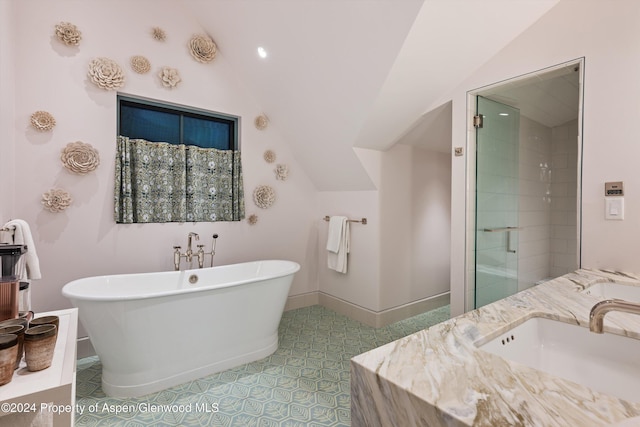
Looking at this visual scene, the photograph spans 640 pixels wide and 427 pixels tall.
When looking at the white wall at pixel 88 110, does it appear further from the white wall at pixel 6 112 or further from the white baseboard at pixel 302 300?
the white baseboard at pixel 302 300

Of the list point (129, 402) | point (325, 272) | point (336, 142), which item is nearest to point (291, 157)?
point (336, 142)

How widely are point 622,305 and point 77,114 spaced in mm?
3171

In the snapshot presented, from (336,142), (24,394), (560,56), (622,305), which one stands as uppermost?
(560,56)

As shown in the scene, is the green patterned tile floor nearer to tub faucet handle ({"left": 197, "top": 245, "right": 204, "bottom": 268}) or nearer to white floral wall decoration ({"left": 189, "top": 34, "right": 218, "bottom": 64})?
tub faucet handle ({"left": 197, "top": 245, "right": 204, "bottom": 268})

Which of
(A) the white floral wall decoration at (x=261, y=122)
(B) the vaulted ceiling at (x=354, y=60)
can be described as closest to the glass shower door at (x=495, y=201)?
(B) the vaulted ceiling at (x=354, y=60)

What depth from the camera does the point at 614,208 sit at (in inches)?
68.4

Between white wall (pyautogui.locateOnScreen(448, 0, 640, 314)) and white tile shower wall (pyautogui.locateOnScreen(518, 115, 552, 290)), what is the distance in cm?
98

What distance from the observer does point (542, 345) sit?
104 centimetres

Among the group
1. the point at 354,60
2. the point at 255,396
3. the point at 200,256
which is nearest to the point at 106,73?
the point at 200,256

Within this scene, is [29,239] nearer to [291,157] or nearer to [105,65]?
[105,65]

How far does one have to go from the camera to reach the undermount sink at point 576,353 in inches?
34.7

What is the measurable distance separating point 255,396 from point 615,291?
2035mm

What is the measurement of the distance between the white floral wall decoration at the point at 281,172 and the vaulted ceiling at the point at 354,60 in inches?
9.4

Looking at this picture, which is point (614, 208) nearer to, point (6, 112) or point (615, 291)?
point (615, 291)
